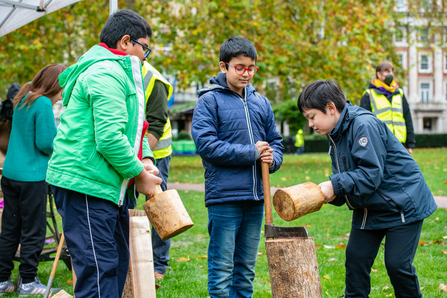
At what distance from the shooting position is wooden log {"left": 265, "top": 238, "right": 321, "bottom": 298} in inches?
105

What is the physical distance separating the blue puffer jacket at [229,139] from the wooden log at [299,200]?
394 millimetres

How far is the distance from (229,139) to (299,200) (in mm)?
762

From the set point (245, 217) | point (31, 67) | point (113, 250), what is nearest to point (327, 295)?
point (245, 217)

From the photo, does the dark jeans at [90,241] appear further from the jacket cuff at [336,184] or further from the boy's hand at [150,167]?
the jacket cuff at [336,184]

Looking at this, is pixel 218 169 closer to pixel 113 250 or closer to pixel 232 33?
pixel 113 250

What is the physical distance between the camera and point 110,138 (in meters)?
2.36

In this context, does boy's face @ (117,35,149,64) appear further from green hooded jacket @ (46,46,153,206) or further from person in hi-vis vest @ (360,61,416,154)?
person in hi-vis vest @ (360,61,416,154)

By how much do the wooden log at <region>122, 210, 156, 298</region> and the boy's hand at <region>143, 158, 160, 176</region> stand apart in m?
0.39

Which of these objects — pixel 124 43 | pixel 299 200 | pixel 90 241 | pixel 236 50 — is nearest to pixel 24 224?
pixel 90 241

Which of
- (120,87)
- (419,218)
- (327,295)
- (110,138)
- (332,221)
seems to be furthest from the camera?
(332,221)

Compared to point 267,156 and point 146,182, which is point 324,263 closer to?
point 267,156

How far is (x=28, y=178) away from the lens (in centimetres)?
388

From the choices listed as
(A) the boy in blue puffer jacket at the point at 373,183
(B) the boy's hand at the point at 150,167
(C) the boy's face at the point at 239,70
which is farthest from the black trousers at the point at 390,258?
(B) the boy's hand at the point at 150,167

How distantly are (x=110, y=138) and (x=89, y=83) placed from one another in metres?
0.34
